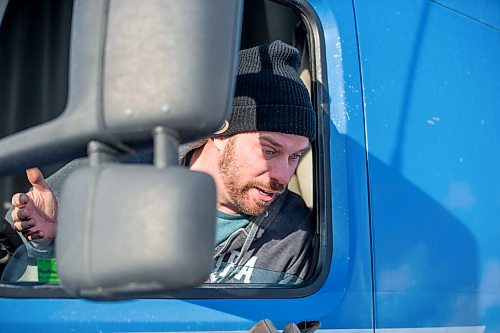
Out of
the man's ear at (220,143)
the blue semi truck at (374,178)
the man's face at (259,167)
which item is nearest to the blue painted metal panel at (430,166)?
the blue semi truck at (374,178)

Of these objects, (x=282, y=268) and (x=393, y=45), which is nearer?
(x=282, y=268)

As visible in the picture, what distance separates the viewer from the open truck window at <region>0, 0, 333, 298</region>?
1.42 metres

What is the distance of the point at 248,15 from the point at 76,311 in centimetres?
145

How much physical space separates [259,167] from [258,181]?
0.05m

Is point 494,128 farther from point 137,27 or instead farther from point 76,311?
point 137,27

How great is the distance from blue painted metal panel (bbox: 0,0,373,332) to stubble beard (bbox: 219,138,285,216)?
11.0 inches

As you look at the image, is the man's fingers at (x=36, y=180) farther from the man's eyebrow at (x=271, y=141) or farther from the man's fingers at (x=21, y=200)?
the man's eyebrow at (x=271, y=141)

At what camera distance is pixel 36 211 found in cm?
161

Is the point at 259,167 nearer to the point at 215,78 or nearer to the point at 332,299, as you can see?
the point at 332,299

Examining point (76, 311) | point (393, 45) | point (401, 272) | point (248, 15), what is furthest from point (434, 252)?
point (248, 15)

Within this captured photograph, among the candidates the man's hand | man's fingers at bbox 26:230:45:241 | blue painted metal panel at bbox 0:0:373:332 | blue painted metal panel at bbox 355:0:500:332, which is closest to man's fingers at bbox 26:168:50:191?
the man's hand

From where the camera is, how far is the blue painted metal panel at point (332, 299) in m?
1.32

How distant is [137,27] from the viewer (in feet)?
2.75

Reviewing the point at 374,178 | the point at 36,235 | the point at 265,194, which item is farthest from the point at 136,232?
the point at 265,194
